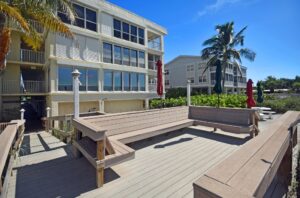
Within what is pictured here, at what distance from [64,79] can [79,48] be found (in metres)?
2.96

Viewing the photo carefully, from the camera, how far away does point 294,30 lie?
12.5 meters

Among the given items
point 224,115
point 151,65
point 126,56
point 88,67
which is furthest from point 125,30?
point 224,115

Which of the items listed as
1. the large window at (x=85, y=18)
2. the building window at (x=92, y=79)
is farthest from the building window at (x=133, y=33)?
the building window at (x=92, y=79)

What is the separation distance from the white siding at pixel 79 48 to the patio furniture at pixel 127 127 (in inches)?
393

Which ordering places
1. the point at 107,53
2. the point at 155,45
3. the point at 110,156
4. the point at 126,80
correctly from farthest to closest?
the point at 155,45
the point at 126,80
the point at 107,53
the point at 110,156

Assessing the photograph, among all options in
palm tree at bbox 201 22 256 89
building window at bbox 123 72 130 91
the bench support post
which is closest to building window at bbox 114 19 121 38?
building window at bbox 123 72 130 91

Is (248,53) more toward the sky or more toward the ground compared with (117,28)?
more toward the ground

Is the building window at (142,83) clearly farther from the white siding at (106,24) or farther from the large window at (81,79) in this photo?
the white siding at (106,24)

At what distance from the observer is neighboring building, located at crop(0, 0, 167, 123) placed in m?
13.6

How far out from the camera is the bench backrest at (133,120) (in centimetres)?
534

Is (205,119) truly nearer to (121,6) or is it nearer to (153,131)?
(153,131)

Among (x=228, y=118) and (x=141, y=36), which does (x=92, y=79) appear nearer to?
(x=141, y=36)

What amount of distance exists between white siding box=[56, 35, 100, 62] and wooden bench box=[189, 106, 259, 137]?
10718mm

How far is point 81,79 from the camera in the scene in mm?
14922
